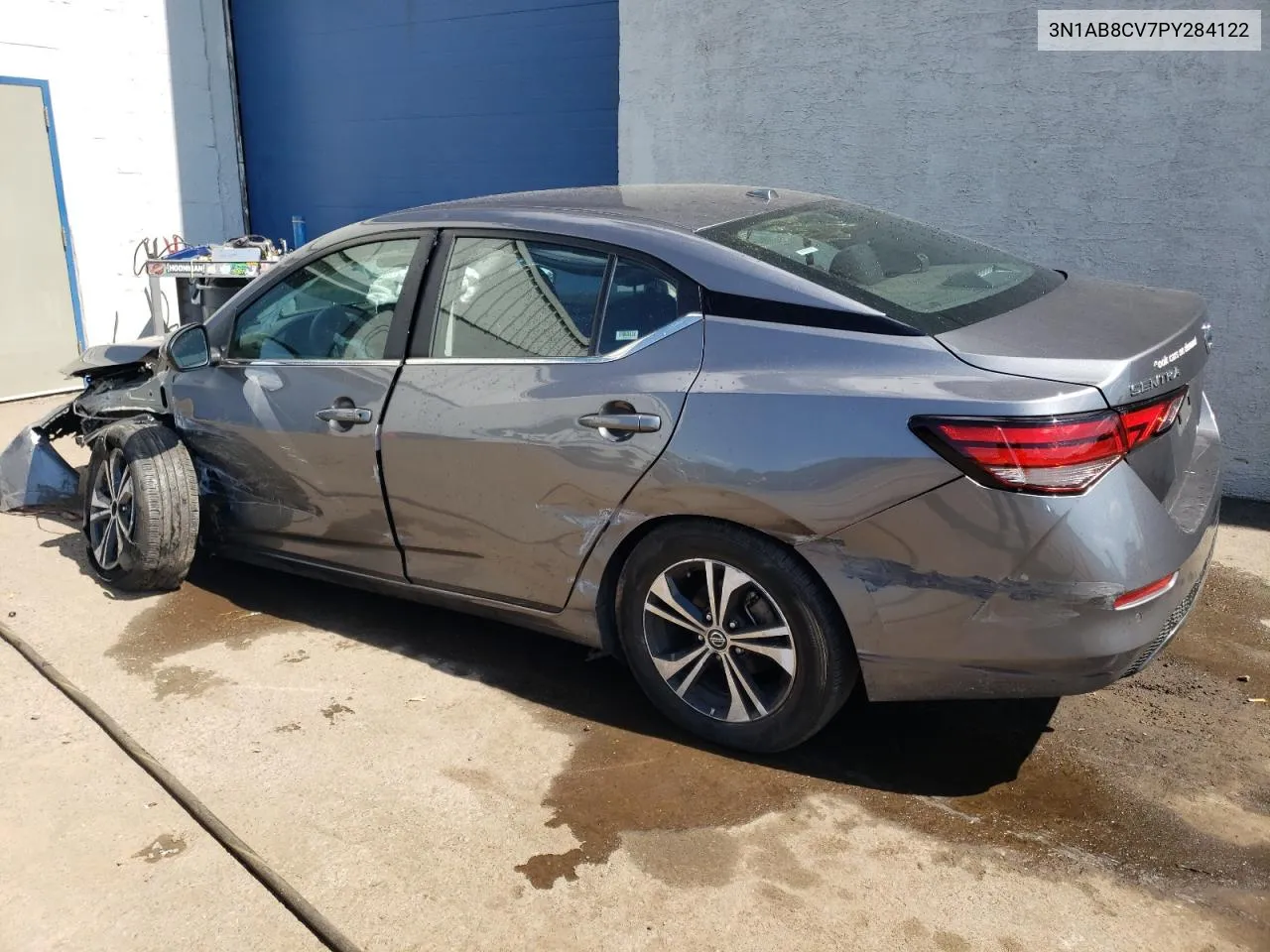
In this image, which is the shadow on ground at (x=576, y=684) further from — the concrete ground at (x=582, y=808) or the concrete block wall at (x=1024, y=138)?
the concrete block wall at (x=1024, y=138)

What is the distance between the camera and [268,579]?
4777 millimetres

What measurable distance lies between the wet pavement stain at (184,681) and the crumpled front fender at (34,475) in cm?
223

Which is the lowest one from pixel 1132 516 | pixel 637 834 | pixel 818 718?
pixel 637 834

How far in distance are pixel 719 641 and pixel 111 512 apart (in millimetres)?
2823

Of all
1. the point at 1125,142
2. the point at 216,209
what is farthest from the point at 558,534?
the point at 216,209

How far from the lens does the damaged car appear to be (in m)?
2.64

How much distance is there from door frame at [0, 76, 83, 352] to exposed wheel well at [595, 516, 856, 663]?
23.9 ft

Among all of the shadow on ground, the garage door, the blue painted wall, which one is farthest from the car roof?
the garage door

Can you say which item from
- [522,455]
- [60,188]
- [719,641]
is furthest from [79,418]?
[60,188]

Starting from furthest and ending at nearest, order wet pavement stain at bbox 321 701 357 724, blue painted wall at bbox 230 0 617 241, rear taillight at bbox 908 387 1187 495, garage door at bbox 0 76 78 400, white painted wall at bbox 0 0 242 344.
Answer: white painted wall at bbox 0 0 242 344
garage door at bbox 0 76 78 400
blue painted wall at bbox 230 0 617 241
wet pavement stain at bbox 321 701 357 724
rear taillight at bbox 908 387 1187 495

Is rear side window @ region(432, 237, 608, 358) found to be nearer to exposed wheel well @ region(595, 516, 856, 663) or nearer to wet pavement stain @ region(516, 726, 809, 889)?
exposed wheel well @ region(595, 516, 856, 663)

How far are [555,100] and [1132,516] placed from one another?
631 cm

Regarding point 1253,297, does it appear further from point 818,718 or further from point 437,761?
point 437,761

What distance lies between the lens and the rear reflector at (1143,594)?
104 inches
